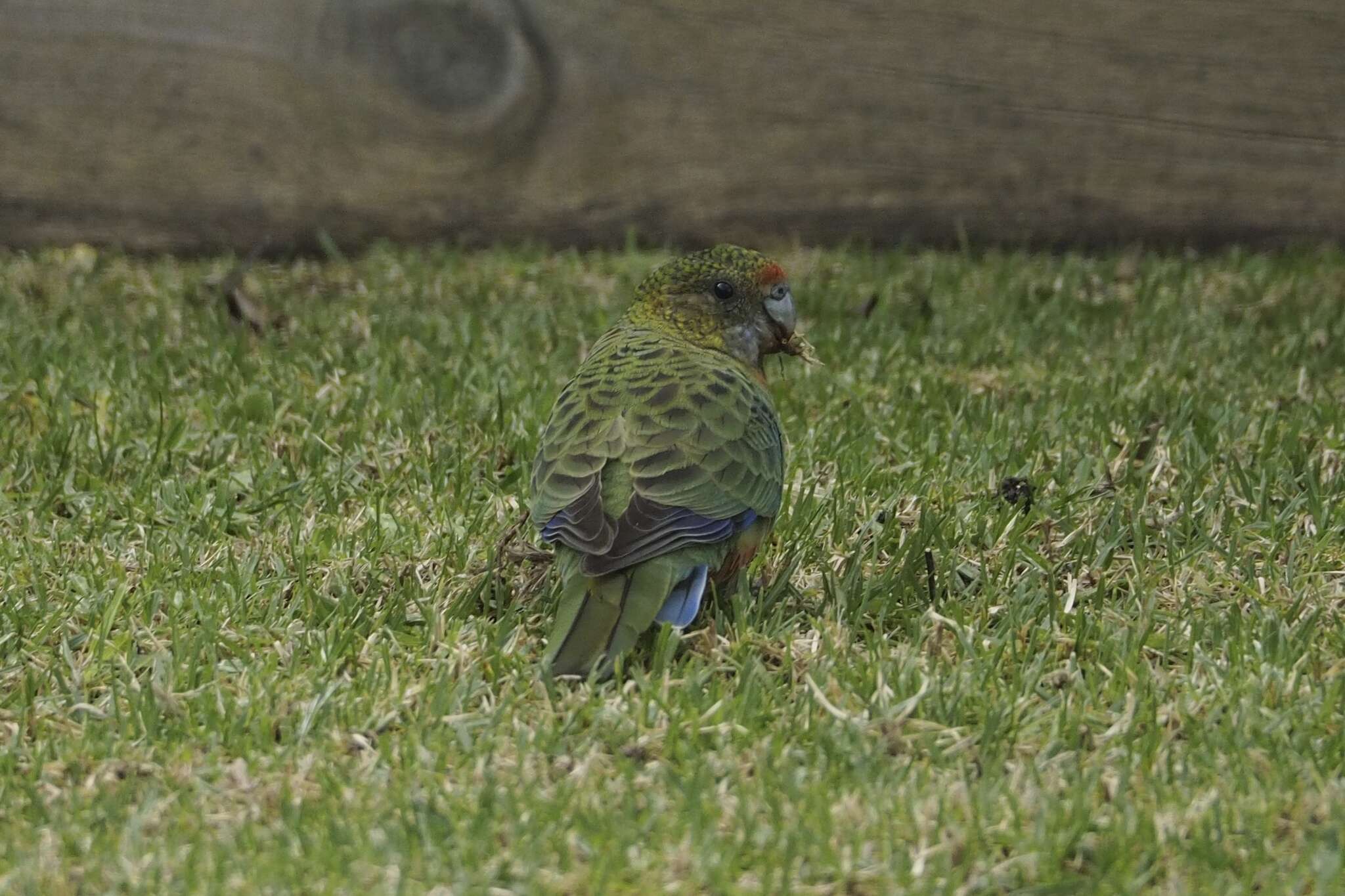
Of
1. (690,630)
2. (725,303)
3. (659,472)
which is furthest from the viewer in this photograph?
(725,303)

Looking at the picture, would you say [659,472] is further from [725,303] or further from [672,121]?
[672,121]

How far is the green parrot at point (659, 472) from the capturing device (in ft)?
10.4

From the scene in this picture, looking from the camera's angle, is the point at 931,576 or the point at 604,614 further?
the point at 931,576

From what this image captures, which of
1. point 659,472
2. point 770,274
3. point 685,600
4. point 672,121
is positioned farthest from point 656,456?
point 672,121

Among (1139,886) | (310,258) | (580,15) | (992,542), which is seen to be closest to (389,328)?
(310,258)

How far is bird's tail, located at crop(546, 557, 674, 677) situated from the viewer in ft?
10.2

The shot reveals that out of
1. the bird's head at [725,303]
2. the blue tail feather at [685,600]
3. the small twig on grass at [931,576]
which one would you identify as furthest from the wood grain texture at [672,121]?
the blue tail feather at [685,600]

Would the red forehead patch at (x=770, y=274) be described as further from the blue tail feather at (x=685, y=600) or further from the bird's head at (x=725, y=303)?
the blue tail feather at (x=685, y=600)

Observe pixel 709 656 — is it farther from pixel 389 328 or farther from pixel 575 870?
pixel 389 328

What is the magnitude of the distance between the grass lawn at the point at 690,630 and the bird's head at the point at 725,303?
0.42m

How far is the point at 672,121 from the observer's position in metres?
6.55

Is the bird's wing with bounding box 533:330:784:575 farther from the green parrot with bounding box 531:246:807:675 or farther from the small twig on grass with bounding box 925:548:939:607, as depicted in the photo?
the small twig on grass with bounding box 925:548:939:607

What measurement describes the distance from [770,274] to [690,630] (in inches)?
40.0

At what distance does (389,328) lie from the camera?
545 cm
